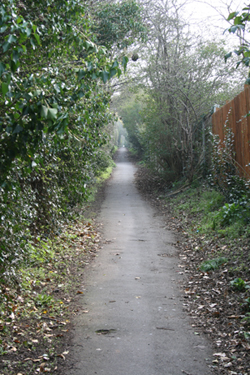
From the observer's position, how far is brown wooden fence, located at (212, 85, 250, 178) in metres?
7.61

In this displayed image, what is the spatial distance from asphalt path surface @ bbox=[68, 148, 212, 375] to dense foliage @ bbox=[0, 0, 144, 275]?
135 cm

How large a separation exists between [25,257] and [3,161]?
2.13 meters

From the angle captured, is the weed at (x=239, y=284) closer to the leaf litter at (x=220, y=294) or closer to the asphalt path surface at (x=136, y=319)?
the leaf litter at (x=220, y=294)

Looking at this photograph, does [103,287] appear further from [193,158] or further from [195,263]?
[193,158]

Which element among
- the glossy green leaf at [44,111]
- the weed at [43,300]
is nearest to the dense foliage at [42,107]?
the glossy green leaf at [44,111]

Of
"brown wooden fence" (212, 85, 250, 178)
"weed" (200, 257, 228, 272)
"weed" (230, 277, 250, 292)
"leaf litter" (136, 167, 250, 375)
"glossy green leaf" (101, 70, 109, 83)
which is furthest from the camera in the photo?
"brown wooden fence" (212, 85, 250, 178)

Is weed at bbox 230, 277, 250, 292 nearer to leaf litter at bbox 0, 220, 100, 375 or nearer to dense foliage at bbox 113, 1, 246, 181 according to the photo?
leaf litter at bbox 0, 220, 100, 375

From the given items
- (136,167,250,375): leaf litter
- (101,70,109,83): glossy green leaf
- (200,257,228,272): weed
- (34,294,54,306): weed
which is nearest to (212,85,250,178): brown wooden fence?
(136,167,250,375): leaf litter

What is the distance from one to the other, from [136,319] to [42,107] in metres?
3.14

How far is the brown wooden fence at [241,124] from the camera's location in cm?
761

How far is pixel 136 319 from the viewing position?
4.81 meters

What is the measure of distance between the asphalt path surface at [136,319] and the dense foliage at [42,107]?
53.1 inches

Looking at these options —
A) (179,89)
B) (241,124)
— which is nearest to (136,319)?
(241,124)

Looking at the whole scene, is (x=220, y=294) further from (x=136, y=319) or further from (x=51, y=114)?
(x=51, y=114)
